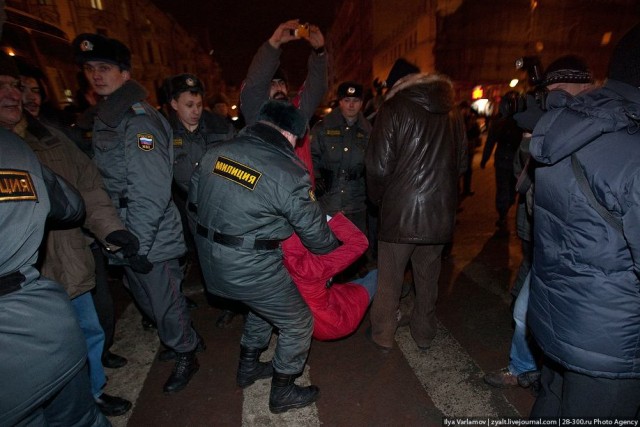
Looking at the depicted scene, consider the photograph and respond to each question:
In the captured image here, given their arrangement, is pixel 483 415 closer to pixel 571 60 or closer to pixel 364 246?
pixel 364 246

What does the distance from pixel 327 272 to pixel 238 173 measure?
3.05 feet

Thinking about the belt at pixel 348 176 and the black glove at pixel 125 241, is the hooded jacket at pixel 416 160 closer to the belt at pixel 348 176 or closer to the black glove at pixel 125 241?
the belt at pixel 348 176

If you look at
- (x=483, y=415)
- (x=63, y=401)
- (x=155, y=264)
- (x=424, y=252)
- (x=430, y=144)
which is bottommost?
(x=483, y=415)

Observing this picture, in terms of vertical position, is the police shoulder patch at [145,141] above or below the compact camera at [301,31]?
below

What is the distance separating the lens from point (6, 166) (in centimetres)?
135

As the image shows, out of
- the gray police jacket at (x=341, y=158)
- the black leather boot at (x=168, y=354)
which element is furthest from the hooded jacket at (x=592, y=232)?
the black leather boot at (x=168, y=354)

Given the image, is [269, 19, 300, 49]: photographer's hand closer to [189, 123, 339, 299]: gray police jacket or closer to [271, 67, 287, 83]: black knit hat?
[271, 67, 287, 83]: black knit hat

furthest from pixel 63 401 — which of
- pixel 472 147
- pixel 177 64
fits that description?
pixel 177 64

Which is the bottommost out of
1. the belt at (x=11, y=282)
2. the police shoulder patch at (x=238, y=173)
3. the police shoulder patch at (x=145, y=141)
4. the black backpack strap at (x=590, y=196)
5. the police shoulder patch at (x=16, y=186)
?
the belt at (x=11, y=282)

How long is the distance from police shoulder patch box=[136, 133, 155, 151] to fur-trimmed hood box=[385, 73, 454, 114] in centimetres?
183

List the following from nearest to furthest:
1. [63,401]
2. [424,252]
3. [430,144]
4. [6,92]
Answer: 1. [63,401]
2. [6,92]
3. [430,144]
4. [424,252]

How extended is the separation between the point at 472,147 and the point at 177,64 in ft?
135

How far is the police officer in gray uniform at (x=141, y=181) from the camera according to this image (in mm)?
2438

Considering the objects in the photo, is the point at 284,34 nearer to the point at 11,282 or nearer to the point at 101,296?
the point at 11,282
